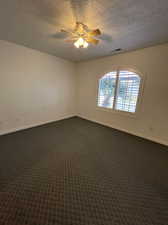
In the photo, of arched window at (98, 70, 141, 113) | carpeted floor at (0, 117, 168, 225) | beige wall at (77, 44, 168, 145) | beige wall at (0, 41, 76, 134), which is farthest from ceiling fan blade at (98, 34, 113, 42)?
carpeted floor at (0, 117, 168, 225)

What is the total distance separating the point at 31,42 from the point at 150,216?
4.20 metres

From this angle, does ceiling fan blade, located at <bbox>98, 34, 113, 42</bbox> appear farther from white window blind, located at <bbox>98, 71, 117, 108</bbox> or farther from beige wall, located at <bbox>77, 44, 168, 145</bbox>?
white window blind, located at <bbox>98, 71, 117, 108</bbox>

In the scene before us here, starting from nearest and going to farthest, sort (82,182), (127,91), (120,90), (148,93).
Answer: (82,182) < (148,93) < (127,91) < (120,90)

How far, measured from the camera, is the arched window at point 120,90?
3.13 meters

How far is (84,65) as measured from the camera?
4340 mm

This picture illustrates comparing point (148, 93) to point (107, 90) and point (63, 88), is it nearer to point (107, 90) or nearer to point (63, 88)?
point (107, 90)

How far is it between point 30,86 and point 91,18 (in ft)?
8.80

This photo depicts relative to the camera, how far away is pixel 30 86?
10.9 feet

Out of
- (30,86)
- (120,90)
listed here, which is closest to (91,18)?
(120,90)

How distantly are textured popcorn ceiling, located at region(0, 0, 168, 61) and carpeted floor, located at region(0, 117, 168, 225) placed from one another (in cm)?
265

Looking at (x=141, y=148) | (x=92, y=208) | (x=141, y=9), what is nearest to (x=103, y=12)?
(x=141, y=9)

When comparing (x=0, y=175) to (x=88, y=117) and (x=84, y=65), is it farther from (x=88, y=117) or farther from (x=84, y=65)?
(x=84, y=65)

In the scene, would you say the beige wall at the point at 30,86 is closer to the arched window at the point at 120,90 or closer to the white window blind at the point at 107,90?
the white window blind at the point at 107,90

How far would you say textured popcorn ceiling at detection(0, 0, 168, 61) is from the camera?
1402 mm
